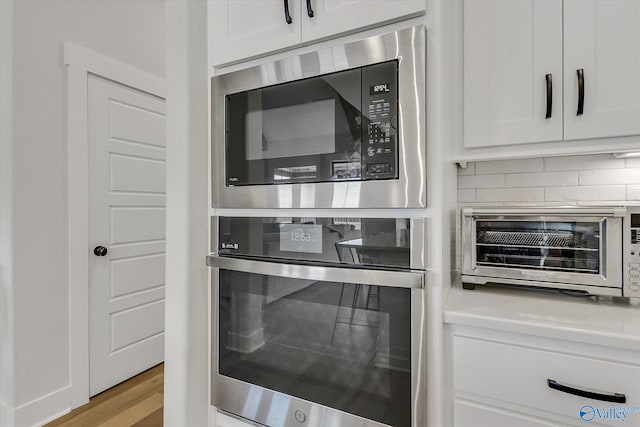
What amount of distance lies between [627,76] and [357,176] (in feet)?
2.93

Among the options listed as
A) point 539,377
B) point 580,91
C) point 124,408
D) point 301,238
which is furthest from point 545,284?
point 124,408

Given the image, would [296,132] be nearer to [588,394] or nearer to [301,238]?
[301,238]

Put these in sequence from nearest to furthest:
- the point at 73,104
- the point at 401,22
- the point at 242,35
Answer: the point at 401,22 → the point at 242,35 → the point at 73,104

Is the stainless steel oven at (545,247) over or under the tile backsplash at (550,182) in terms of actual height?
under

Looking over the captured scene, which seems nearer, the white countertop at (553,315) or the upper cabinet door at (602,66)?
the white countertop at (553,315)

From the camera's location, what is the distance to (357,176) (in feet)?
3.39

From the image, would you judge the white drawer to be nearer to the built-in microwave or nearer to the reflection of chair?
the reflection of chair

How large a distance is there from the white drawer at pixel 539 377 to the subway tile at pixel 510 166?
0.81m

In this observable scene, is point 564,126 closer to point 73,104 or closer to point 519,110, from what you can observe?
point 519,110

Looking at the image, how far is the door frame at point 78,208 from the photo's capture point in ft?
6.55

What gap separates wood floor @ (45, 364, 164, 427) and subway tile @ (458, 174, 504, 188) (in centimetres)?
206

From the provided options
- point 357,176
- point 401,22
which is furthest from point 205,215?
point 401,22

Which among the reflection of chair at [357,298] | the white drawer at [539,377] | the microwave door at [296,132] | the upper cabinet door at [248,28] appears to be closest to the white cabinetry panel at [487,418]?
the white drawer at [539,377]

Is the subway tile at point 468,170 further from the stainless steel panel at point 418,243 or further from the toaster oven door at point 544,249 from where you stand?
the stainless steel panel at point 418,243
